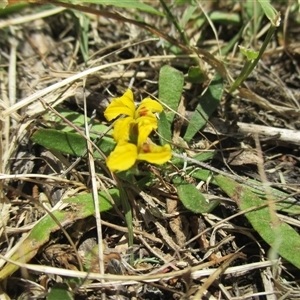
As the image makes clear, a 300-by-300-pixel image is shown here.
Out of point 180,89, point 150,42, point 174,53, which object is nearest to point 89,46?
point 150,42

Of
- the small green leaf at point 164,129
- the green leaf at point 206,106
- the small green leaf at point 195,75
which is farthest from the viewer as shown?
the small green leaf at point 195,75

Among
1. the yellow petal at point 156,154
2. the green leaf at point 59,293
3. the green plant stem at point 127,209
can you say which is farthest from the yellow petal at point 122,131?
the green leaf at point 59,293

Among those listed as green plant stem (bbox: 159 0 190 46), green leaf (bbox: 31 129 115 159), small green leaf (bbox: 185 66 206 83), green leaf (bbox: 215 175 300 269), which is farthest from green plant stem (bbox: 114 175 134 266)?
green plant stem (bbox: 159 0 190 46)

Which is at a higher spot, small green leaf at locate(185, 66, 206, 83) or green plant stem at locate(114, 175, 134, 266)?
small green leaf at locate(185, 66, 206, 83)

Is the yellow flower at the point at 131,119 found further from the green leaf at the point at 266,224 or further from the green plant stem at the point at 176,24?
the green plant stem at the point at 176,24

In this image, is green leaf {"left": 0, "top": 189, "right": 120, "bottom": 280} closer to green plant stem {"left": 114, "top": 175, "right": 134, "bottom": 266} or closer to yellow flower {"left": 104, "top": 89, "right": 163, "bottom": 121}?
green plant stem {"left": 114, "top": 175, "right": 134, "bottom": 266}

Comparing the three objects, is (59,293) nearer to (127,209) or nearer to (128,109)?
(127,209)
